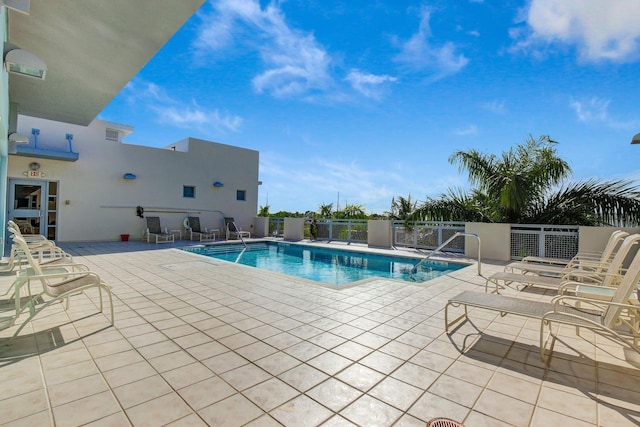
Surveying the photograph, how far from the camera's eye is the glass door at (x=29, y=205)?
10023 millimetres

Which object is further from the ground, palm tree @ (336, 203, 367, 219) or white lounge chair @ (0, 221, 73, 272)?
palm tree @ (336, 203, 367, 219)

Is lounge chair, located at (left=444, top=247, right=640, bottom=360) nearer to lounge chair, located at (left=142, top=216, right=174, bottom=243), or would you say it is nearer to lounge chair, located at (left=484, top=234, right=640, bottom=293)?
lounge chair, located at (left=484, top=234, right=640, bottom=293)

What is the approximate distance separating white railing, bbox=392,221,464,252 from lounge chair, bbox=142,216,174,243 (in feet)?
29.9

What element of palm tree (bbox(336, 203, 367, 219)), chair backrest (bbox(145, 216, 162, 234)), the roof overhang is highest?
the roof overhang

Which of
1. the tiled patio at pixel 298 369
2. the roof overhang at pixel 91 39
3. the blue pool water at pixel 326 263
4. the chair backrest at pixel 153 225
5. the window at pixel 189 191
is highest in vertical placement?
the roof overhang at pixel 91 39

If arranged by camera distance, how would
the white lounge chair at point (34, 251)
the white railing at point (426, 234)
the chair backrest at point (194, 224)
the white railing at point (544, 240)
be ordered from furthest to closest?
1. the chair backrest at point (194, 224)
2. the white railing at point (426, 234)
3. the white railing at point (544, 240)
4. the white lounge chair at point (34, 251)

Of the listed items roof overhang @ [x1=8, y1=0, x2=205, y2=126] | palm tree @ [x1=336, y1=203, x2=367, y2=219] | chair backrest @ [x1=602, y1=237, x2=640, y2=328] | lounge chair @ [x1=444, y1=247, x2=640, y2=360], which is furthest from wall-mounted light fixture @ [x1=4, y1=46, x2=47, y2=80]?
palm tree @ [x1=336, y1=203, x2=367, y2=219]

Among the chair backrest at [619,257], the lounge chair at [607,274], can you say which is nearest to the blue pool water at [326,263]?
the lounge chair at [607,274]

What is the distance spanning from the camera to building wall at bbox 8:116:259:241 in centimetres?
1084

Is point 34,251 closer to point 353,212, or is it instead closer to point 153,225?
point 153,225

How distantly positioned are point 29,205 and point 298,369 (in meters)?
12.7

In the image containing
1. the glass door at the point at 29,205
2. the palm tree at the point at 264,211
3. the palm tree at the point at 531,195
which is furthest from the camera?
the palm tree at the point at 264,211

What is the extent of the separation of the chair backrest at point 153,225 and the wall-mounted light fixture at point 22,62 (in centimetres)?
884

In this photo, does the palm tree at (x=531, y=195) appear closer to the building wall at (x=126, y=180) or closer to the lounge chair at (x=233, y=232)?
the lounge chair at (x=233, y=232)
